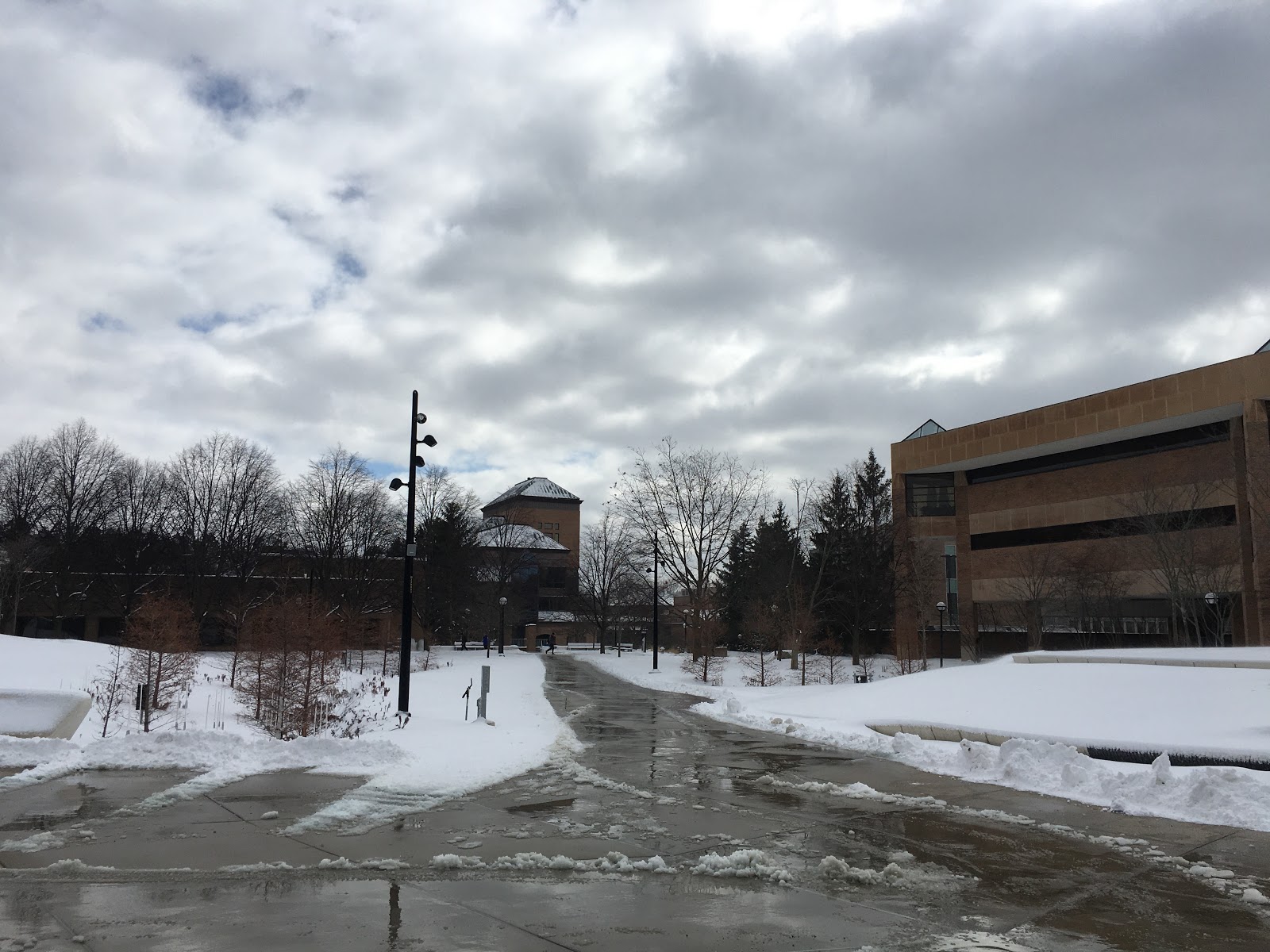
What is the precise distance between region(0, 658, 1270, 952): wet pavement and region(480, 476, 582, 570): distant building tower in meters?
107

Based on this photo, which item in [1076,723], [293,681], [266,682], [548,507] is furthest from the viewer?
[548,507]

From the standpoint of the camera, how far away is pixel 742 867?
7230 millimetres

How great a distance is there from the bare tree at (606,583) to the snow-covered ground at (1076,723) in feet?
154

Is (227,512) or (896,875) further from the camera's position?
(227,512)

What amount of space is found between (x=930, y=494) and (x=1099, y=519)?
11.4 m

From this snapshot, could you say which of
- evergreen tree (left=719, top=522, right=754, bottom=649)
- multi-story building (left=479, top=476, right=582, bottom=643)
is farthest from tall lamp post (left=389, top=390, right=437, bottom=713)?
multi-story building (left=479, top=476, right=582, bottom=643)

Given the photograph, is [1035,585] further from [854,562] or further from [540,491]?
[540,491]

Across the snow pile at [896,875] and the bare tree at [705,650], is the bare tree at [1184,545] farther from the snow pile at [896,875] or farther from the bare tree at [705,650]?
the snow pile at [896,875]

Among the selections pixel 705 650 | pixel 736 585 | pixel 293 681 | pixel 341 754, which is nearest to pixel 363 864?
pixel 341 754

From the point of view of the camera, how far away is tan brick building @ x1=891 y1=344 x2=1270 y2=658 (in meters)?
38.1

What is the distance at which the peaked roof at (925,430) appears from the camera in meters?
56.5

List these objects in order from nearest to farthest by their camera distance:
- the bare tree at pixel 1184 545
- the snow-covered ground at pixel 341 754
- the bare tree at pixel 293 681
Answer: the snow-covered ground at pixel 341 754 < the bare tree at pixel 293 681 < the bare tree at pixel 1184 545

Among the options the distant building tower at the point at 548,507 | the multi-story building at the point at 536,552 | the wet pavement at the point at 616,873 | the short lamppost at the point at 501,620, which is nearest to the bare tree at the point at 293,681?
the wet pavement at the point at 616,873

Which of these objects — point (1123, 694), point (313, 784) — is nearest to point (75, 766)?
point (313, 784)
